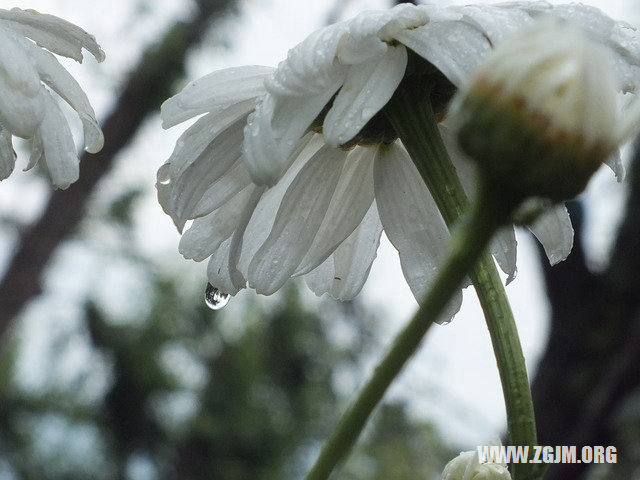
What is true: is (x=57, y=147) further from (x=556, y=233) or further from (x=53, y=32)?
(x=556, y=233)

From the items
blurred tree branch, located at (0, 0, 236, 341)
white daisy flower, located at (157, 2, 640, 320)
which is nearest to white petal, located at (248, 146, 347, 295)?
white daisy flower, located at (157, 2, 640, 320)

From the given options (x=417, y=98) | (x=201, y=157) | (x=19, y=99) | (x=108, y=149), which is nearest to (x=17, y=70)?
(x=19, y=99)

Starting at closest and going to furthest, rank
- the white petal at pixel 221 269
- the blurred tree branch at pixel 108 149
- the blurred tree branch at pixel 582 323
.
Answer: the white petal at pixel 221 269, the blurred tree branch at pixel 582 323, the blurred tree branch at pixel 108 149

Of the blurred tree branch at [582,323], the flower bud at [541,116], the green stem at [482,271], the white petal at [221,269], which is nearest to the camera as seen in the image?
the flower bud at [541,116]

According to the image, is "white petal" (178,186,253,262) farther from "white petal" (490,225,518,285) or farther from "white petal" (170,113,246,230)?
"white petal" (490,225,518,285)

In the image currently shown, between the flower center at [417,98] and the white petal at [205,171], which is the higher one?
the flower center at [417,98]

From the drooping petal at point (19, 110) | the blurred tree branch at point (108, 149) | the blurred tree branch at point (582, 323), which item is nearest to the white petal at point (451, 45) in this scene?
the drooping petal at point (19, 110)

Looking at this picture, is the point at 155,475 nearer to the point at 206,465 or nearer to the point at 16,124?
the point at 206,465

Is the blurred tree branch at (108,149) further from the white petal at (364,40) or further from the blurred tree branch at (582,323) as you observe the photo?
the white petal at (364,40)
